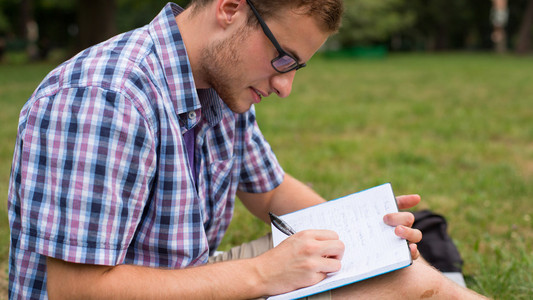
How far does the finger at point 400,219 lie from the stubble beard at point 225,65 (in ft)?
1.97

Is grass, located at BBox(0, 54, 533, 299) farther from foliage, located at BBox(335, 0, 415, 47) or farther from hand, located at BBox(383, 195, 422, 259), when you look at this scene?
foliage, located at BBox(335, 0, 415, 47)

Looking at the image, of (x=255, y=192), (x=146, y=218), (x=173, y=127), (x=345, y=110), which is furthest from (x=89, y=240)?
(x=345, y=110)

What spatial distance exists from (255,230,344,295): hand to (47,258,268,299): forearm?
1.2 inches

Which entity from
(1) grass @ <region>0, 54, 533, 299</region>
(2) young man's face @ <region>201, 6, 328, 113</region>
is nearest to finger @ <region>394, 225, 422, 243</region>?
(2) young man's face @ <region>201, 6, 328, 113</region>

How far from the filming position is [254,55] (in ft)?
5.04

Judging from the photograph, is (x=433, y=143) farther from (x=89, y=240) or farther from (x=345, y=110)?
(x=89, y=240)

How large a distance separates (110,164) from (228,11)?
540 millimetres

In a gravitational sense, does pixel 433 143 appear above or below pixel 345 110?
above

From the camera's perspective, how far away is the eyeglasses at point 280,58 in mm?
1492

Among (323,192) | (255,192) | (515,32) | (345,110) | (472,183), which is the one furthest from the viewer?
(515,32)

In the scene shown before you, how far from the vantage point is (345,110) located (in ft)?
24.5

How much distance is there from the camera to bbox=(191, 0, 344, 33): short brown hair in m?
1.49

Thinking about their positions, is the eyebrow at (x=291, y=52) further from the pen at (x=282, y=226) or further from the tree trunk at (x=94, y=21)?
the tree trunk at (x=94, y=21)

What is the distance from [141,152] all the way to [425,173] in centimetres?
349
